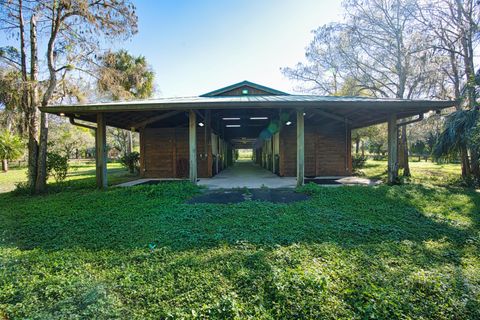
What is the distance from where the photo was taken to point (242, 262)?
8.32ft

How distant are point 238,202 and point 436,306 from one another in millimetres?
3756

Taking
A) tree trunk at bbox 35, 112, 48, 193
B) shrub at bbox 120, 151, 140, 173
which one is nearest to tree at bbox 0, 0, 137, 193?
tree trunk at bbox 35, 112, 48, 193

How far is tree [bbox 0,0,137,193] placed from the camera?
22.6ft

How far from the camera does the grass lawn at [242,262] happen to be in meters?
1.86

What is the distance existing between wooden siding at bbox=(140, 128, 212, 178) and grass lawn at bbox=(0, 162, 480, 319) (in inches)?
212

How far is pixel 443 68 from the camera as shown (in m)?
10.7

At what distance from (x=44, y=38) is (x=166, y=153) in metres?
5.57

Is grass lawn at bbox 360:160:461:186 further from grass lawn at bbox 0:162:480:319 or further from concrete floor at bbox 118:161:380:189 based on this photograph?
grass lawn at bbox 0:162:480:319

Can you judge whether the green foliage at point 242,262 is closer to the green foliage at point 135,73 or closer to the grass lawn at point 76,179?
the grass lawn at point 76,179

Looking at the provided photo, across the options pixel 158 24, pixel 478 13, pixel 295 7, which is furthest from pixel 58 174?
pixel 478 13

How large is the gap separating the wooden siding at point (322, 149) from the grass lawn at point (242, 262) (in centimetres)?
541

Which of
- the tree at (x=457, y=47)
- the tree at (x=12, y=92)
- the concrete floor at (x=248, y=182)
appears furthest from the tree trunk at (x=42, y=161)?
the tree at (x=457, y=47)

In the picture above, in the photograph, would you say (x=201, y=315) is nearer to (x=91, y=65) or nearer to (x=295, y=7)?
(x=91, y=65)

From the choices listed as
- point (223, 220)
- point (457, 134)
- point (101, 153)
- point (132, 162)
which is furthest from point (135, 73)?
point (457, 134)
